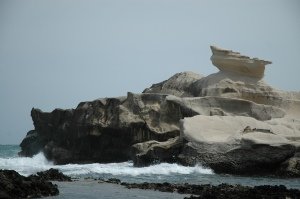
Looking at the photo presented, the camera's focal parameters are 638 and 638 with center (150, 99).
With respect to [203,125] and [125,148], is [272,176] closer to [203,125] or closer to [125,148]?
[203,125]

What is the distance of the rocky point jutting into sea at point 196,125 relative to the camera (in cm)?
3177

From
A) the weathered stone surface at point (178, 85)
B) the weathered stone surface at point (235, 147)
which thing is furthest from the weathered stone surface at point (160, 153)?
the weathered stone surface at point (178, 85)

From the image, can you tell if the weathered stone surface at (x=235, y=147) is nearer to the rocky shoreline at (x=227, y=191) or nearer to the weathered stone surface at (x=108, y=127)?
the weathered stone surface at (x=108, y=127)

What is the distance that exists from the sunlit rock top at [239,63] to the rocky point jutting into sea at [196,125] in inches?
2.8

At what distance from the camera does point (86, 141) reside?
4450 cm

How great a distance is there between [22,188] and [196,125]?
50.3ft

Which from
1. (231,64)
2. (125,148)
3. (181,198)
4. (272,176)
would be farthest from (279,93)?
(181,198)

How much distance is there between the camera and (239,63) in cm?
4484

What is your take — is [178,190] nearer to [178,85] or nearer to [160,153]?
[160,153]

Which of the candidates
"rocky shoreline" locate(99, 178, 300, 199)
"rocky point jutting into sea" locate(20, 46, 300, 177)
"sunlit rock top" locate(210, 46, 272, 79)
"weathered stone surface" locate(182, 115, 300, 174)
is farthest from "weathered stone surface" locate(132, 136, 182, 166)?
"sunlit rock top" locate(210, 46, 272, 79)

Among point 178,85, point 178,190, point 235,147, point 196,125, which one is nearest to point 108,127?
point 178,85

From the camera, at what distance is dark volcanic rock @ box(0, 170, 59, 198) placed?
20078 millimetres

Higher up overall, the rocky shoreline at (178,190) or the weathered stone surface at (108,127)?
the weathered stone surface at (108,127)

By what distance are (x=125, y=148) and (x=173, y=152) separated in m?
7.74
